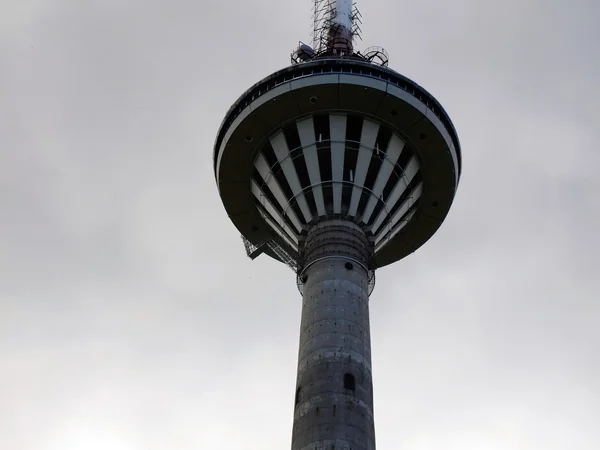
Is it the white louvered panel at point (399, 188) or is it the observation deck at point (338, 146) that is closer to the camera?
the observation deck at point (338, 146)

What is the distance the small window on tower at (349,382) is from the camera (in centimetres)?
3020

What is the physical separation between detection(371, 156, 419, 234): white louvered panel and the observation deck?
0.17ft

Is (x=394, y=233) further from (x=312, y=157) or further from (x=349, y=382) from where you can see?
(x=349, y=382)

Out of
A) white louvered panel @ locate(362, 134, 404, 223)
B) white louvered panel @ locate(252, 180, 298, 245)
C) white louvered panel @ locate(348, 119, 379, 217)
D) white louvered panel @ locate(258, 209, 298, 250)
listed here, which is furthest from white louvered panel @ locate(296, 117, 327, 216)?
white louvered panel @ locate(258, 209, 298, 250)

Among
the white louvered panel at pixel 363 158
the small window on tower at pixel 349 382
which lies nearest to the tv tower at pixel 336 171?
the white louvered panel at pixel 363 158

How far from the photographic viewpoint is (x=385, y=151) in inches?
1476

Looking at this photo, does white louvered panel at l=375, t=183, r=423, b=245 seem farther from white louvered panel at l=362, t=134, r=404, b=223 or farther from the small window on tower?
the small window on tower

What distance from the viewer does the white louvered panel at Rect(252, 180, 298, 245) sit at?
126 feet

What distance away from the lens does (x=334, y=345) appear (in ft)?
103

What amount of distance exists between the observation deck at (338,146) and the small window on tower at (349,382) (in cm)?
805

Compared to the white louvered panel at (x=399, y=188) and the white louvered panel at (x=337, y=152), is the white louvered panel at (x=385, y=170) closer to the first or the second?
the white louvered panel at (x=399, y=188)

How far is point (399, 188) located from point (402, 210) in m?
1.48

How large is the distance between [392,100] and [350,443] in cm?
1746

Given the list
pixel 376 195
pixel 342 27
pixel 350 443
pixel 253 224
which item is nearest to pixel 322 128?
pixel 376 195
